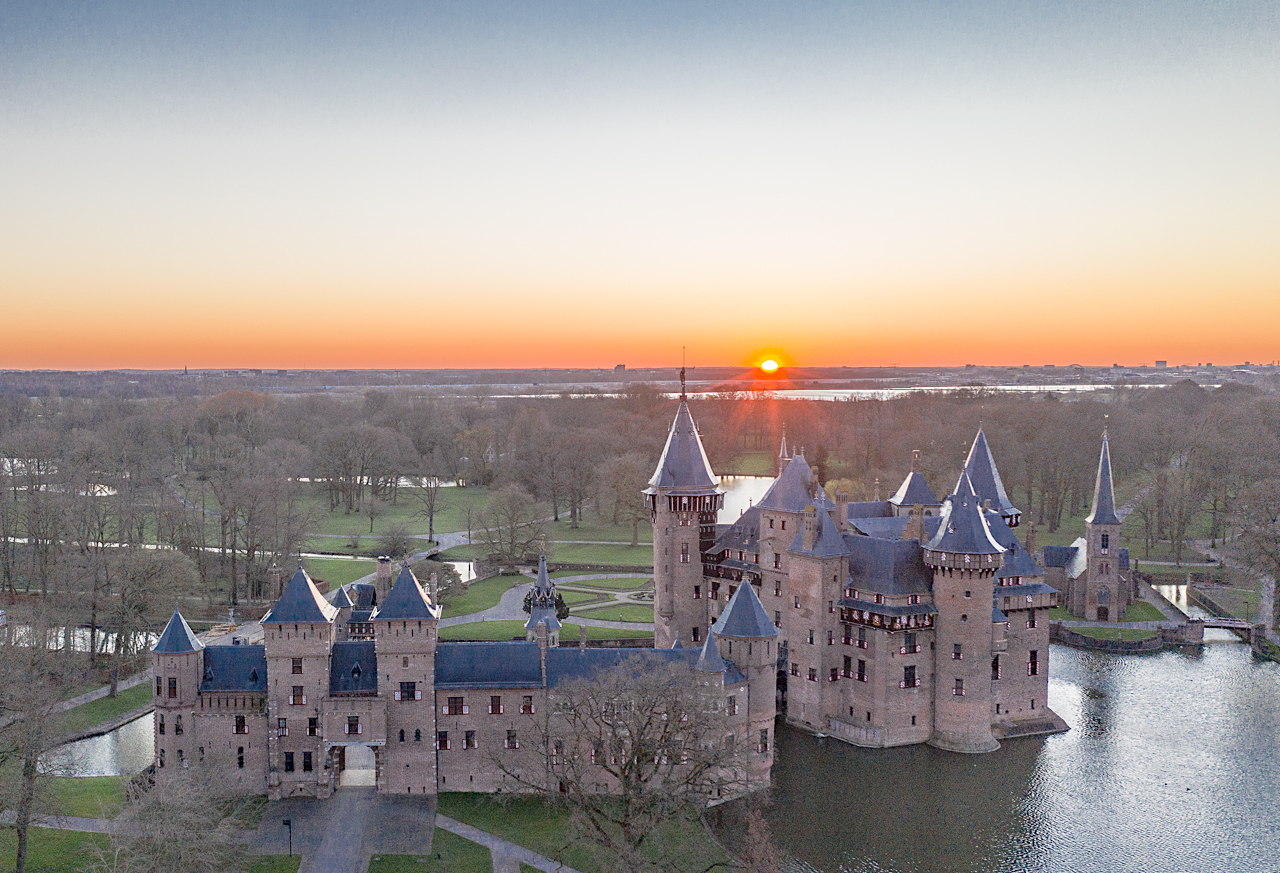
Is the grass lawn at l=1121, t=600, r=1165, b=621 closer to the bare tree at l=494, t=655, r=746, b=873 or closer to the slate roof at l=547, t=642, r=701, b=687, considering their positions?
the bare tree at l=494, t=655, r=746, b=873

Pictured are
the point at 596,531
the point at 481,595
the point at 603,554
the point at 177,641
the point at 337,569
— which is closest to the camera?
the point at 177,641

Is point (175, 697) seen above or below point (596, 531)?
above

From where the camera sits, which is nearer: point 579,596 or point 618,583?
point 579,596

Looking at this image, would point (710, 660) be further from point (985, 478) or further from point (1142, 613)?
point (1142, 613)

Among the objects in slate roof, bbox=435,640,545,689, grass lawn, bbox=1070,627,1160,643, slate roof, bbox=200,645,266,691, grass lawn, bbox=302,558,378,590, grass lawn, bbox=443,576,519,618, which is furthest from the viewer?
grass lawn, bbox=302,558,378,590

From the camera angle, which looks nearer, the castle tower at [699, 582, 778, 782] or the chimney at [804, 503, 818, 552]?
the castle tower at [699, 582, 778, 782]

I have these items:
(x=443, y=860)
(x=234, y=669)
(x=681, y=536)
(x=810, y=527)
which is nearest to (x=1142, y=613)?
(x=810, y=527)

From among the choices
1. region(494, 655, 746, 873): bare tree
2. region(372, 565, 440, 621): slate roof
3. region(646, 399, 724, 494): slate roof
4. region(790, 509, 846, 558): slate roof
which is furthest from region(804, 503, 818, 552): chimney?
region(372, 565, 440, 621): slate roof

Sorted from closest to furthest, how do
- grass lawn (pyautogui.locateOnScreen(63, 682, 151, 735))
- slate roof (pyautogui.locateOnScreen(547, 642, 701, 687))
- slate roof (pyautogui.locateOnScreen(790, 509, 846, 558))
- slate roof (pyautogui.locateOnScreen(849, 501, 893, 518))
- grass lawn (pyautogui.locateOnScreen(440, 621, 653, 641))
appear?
slate roof (pyautogui.locateOnScreen(547, 642, 701, 687)), grass lawn (pyautogui.locateOnScreen(63, 682, 151, 735)), slate roof (pyautogui.locateOnScreen(790, 509, 846, 558)), slate roof (pyautogui.locateOnScreen(849, 501, 893, 518)), grass lawn (pyautogui.locateOnScreen(440, 621, 653, 641))
